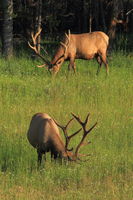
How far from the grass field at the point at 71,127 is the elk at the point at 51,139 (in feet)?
0.47

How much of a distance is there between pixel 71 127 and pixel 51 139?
2.86m

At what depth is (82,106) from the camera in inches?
489

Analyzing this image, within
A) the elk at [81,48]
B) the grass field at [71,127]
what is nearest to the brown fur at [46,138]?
the grass field at [71,127]

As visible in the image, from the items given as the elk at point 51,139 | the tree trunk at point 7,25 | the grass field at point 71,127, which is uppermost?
the tree trunk at point 7,25

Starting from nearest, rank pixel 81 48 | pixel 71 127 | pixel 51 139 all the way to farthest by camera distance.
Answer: pixel 51 139, pixel 71 127, pixel 81 48

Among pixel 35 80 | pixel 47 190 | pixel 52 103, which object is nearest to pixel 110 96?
pixel 52 103

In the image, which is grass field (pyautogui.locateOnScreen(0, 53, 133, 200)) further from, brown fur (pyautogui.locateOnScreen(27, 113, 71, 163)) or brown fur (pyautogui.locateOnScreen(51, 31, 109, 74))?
brown fur (pyautogui.locateOnScreen(51, 31, 109, 74))

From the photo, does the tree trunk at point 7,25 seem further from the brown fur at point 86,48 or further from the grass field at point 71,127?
the brown fur at point 86,48

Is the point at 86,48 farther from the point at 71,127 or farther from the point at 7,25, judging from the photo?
the point at 71,127

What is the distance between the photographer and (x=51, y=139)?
7.65 metres

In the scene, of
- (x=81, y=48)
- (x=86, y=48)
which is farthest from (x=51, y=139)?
(x=86, y=48)

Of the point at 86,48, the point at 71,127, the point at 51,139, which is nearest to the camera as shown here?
the point at 51,139

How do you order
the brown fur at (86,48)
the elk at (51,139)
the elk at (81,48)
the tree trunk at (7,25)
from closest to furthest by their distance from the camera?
the elk at (51,139), the elk at (81,48), the brown fur at (86,48), the tree trunk at (7,25)

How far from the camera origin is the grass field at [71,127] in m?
7.21
